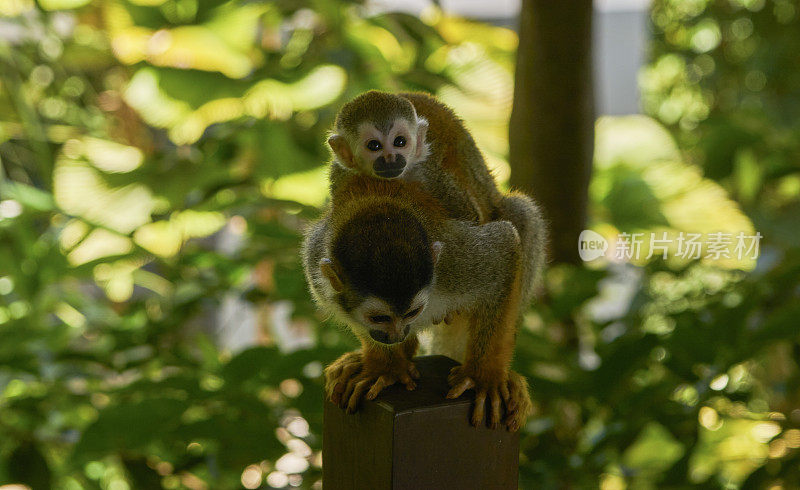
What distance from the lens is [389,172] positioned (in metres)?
1.13

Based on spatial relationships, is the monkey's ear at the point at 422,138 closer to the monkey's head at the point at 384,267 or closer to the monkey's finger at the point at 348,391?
the monkey's head at the point at 384,267

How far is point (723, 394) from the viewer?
1.40 m

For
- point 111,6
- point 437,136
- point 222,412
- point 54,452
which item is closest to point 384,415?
point 437,136

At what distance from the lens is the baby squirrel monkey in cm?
89

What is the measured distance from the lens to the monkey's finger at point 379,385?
886 millimetres

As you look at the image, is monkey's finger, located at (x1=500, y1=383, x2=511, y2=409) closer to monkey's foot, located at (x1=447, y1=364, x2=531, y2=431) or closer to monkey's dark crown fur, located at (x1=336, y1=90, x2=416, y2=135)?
monkey's foot, located at (x1=447, y1=364, x2=531, y2=431)

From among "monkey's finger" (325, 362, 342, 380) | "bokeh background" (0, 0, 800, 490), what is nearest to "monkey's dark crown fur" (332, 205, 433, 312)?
"monkey's finger" (325, 362, 342, 380)

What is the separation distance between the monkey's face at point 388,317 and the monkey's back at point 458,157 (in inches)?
13.1

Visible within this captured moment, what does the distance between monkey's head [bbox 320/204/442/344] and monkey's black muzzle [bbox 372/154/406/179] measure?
22cm

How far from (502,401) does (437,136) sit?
541 millimetres

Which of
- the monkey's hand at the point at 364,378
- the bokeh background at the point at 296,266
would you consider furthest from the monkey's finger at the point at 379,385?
the bokeh background at the point at 296,266

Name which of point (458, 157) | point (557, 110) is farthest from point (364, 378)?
point (557, 110)

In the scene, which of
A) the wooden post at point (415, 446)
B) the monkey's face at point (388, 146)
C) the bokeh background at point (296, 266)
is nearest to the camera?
the wooden post at point (415, 446)

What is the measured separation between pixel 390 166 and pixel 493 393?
42 centimetres
